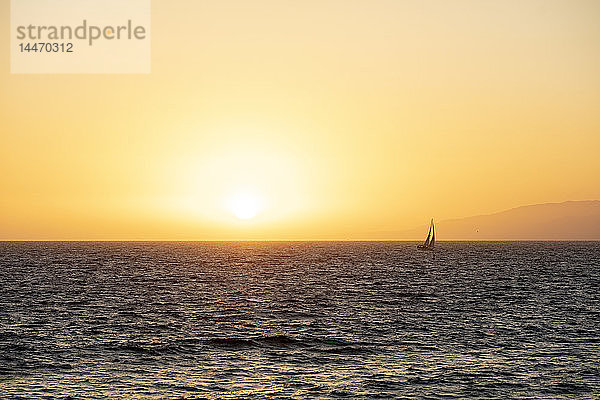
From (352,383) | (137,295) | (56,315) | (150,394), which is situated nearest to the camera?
(150,394)

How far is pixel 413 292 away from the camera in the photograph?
76375 mm

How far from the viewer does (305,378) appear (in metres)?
32.2

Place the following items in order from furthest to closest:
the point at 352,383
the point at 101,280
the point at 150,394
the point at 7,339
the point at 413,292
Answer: the point at 101,280, the point at 413,292, the point at 7,339, the point at 352,383, the point at 150,394

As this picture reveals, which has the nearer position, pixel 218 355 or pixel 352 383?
pixel 352 383

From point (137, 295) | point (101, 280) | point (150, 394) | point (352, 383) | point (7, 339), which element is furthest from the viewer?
point (101, 280)

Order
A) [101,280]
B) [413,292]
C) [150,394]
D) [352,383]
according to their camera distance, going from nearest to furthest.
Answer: [150,394] → [352,383] → [413,292] → [101,280]

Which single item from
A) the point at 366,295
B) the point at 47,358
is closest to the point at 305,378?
the point at 47,358

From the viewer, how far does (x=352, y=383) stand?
31188 millimetres

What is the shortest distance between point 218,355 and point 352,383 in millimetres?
9463

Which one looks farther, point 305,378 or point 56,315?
point 56,315

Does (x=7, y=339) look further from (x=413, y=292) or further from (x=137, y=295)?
(x=413, y=292)

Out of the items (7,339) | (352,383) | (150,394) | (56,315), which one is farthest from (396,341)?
(56,315)

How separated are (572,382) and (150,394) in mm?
19530

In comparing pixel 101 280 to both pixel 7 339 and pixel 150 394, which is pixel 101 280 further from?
pixel 150 394
